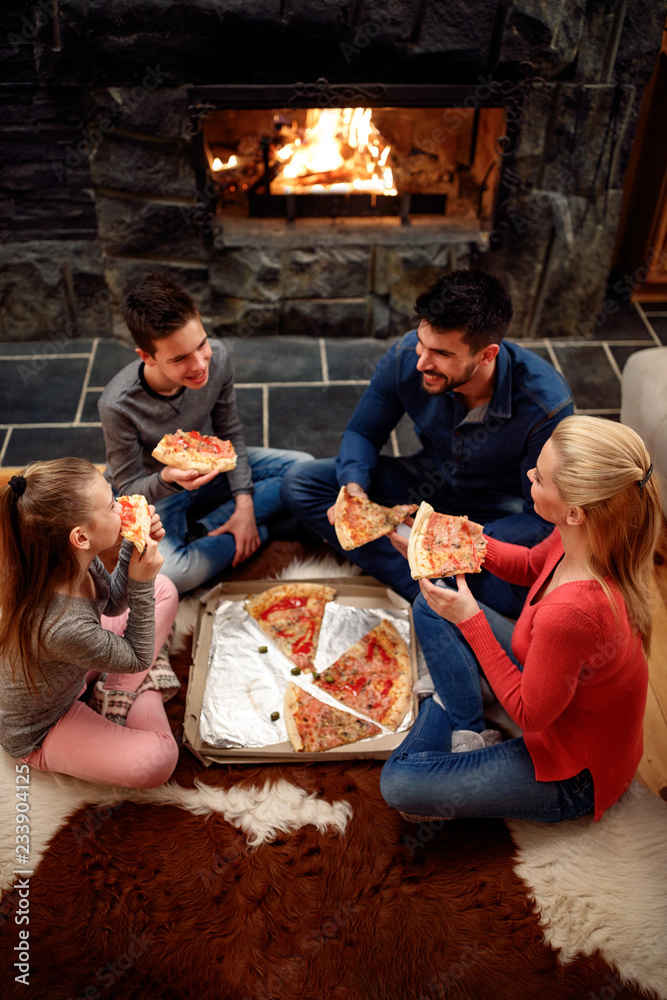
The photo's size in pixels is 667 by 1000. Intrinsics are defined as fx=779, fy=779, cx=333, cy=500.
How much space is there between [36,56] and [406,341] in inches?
79.0

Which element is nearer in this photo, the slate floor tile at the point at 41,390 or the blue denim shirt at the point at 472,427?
the blue denim shirt at the point at 472,427

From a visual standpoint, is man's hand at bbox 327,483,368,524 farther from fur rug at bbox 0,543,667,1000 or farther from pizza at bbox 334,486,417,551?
fur rug at bbox 0,543,667,1000

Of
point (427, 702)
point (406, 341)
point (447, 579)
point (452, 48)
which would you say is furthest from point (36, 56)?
point (427, 702)

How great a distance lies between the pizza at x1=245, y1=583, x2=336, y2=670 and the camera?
2498mm

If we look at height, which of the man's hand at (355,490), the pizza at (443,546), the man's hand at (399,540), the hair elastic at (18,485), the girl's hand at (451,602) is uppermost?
the hair elastic at (18,485)

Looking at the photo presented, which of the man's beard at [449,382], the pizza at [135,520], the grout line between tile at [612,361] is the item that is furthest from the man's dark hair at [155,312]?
the grout line between tile at [612,361]

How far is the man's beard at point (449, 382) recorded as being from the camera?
2.29 m

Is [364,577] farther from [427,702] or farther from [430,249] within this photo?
[430,249]

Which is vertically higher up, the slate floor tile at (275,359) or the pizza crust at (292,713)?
the slate floor tile at (275,359)

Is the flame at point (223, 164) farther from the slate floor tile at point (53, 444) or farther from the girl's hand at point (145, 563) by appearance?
A: the girl's hand at point (145, 563)

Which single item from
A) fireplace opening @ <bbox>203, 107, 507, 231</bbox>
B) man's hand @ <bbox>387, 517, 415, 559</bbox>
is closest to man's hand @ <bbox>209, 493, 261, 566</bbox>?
man's hand @ <bbox>387, 517, 415, 559</bbox>

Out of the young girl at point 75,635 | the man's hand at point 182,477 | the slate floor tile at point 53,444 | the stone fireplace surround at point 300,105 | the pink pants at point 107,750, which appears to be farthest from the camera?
the slate floor tile at point 53,444

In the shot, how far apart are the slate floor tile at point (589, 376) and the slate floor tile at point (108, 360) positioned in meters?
2.14

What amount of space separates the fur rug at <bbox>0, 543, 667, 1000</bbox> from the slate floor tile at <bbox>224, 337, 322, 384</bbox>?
205cm
